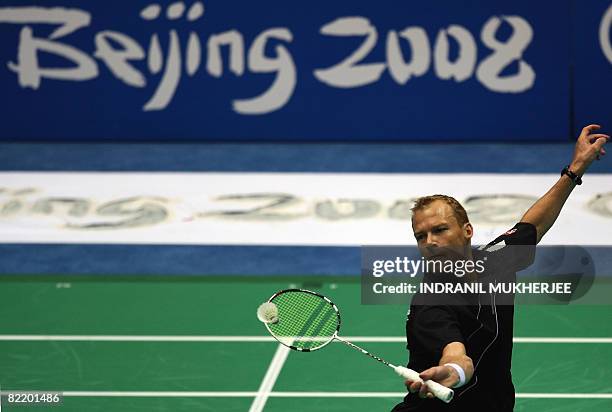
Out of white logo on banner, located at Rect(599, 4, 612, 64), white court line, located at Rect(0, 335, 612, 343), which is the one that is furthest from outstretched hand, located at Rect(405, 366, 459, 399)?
white logo on banner, located at Rect(599, 4, 612, 64)

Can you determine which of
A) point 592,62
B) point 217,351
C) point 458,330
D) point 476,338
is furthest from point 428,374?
point 592,62

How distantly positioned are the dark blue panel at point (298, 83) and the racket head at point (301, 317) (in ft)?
25.3

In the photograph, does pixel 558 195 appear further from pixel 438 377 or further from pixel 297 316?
pixel 438 377

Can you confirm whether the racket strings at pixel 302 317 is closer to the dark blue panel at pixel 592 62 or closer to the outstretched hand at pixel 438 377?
the outstretched hand at pixel 438 377

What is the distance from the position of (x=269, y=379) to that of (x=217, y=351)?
0.60 m

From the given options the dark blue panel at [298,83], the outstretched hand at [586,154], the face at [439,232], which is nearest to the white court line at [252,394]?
the outstretched hand at [586,154]

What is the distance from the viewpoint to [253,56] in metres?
12.8

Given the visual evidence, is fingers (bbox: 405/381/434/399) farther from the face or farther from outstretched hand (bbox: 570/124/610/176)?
outstretched hand (bbox: 570/124/610/176)

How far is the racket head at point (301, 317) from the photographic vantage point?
513cm

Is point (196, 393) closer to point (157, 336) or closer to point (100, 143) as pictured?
point (157, 336)

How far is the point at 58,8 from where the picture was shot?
12.8 meters

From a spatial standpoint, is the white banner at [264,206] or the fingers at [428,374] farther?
the white banner at [264,206]

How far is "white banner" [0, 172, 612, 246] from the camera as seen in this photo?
10047 mm

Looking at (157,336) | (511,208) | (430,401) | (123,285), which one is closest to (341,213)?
(511,208)
